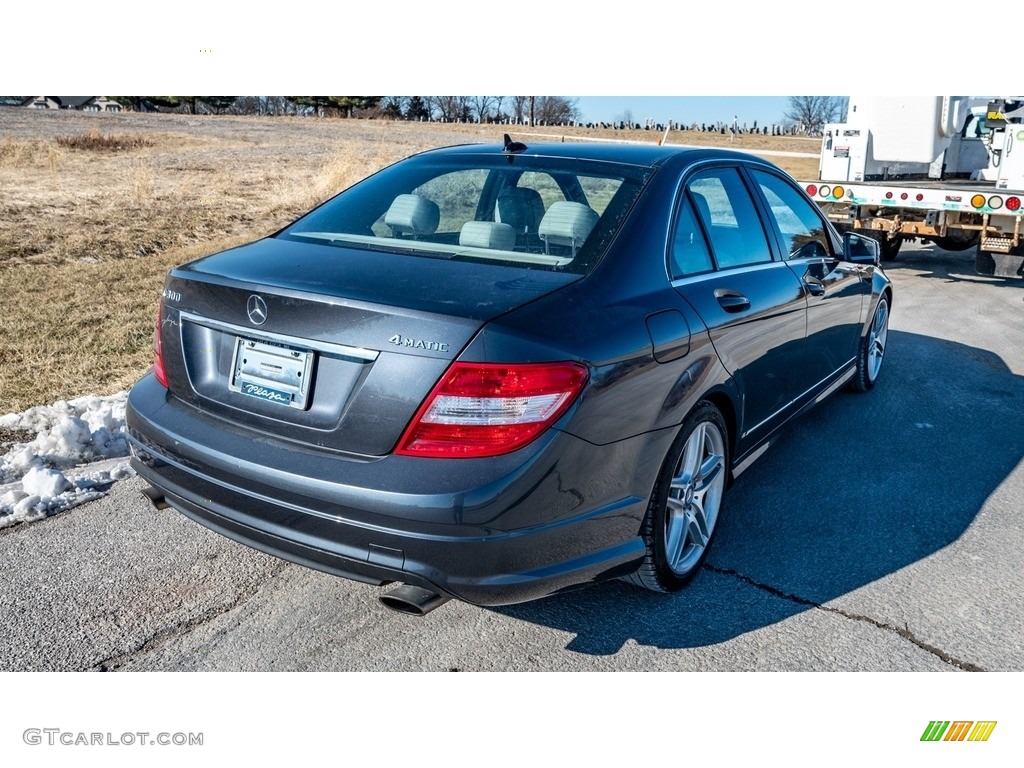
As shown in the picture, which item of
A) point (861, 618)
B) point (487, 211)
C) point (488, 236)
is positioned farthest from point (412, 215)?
point (861, 618)

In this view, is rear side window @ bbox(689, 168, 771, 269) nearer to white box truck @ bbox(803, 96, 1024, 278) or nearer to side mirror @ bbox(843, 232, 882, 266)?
side mirror @ bbox(843, 232, 882, 266)

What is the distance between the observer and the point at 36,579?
10.7ft

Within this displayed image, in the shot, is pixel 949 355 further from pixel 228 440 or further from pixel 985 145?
pixel 985 145

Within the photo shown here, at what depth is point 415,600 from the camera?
2.57 metres

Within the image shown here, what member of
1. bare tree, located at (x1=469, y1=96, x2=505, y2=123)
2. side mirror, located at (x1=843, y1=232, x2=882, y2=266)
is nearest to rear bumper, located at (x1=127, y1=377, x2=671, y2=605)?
side mirror, located at (x1=843, y1=232, x2=882, y2=266)

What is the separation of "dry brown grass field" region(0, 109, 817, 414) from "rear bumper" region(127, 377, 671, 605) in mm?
3028

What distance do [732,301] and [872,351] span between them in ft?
9.86

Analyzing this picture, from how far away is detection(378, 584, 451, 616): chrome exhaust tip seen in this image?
256 centimetres

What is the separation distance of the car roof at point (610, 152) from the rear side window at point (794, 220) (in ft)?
1.58

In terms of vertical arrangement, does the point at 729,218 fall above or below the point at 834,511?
above

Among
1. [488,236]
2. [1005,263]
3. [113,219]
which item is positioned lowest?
[1005,263]

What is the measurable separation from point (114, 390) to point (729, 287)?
3.84 m

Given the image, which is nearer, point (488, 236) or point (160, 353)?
point (160, 353)

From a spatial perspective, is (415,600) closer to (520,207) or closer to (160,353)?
(160,353)
